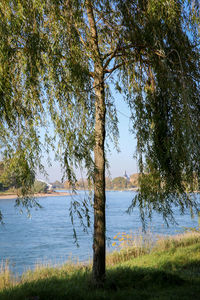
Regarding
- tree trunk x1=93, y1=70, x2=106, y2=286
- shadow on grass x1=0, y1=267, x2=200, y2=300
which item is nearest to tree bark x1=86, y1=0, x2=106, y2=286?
tree trunk x1=93, y1=70, x2=106, y2=286

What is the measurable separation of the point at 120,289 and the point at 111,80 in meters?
3.03

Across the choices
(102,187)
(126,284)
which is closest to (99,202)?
(102,187)

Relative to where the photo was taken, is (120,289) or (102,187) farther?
(120,289)

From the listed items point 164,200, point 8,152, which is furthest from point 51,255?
point 8,152

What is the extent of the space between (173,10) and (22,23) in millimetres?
1764

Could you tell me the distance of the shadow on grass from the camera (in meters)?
3.97

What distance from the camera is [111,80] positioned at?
461 centimetres

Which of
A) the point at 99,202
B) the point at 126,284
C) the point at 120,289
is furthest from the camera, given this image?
→ the point at 126,284

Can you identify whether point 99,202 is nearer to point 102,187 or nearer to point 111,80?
point 102,187

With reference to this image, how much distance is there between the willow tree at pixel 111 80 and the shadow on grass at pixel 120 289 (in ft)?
0.95

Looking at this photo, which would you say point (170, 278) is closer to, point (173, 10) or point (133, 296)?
point (133, 296)

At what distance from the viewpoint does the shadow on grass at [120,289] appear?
3973 mm

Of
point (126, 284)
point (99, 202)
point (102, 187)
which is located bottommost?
point (126, 284)

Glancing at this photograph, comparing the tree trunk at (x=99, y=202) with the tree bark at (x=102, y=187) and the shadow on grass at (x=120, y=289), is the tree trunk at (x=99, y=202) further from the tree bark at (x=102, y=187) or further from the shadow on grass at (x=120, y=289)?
the shadow on grass at (x=120, y=289)
